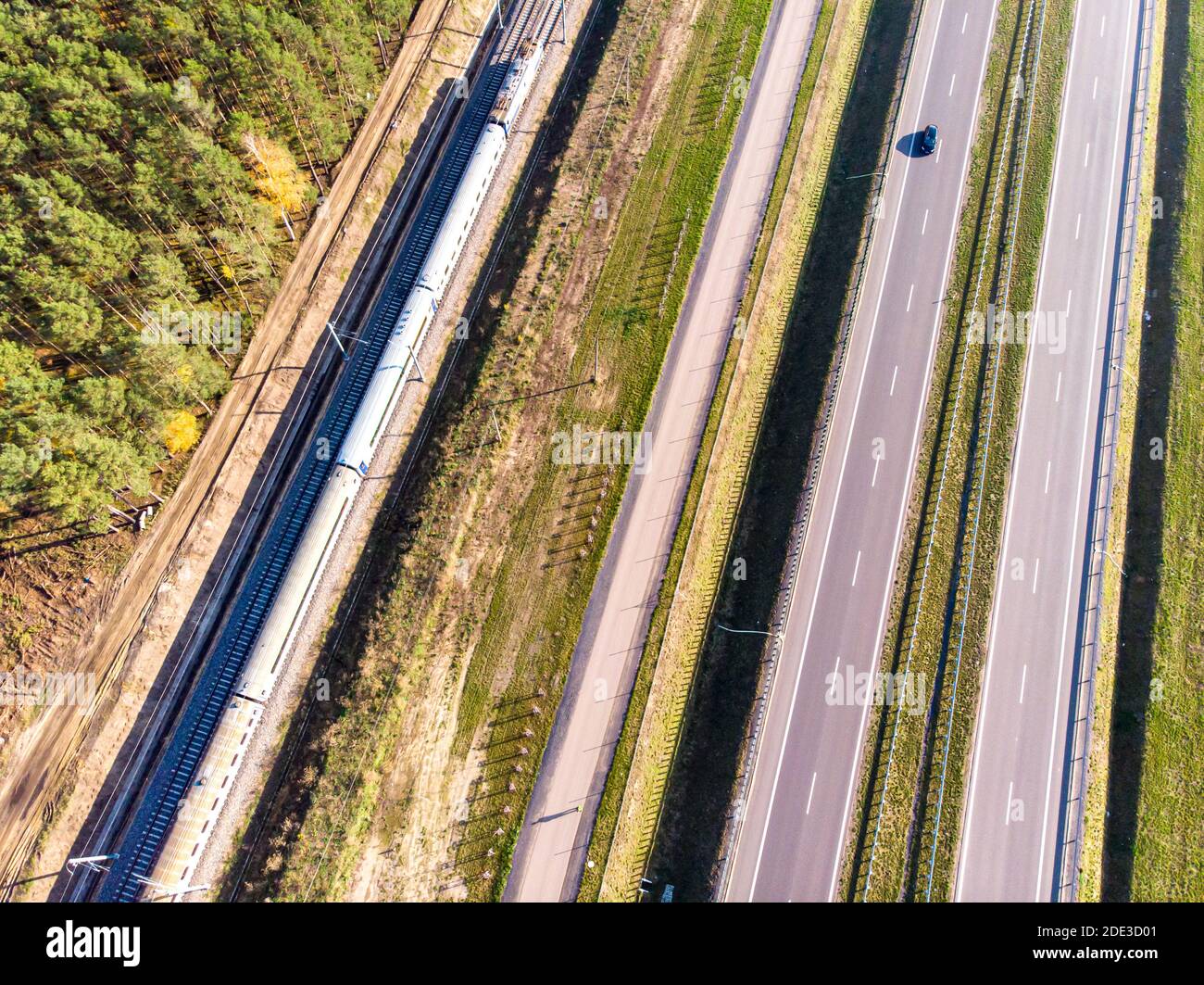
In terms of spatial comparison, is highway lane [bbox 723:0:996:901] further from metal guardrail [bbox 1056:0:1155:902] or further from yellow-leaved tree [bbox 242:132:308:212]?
yellow-leaved tree [bbox 242:132:308:212]

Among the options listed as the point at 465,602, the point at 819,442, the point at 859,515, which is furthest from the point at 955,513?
the point at 465,602

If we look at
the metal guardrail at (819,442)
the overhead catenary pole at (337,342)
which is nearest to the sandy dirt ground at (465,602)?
the overhead catenary pole at (337,342)

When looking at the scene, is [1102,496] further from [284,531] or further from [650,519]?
[284,531]

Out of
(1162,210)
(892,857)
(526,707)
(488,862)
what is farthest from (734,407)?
(1162,210)

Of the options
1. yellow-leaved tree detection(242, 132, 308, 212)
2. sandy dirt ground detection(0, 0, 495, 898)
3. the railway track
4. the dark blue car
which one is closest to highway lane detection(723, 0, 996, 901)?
the dark blue car

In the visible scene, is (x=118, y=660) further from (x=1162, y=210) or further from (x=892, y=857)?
(x=1162, y=210)

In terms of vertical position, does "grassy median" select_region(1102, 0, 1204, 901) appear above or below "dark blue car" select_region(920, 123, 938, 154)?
below

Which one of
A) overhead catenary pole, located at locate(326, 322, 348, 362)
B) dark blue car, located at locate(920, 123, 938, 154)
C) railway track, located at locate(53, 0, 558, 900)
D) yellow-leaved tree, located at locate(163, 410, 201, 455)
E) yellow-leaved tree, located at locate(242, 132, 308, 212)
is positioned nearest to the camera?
railway track, located at locate(53, 0, 558, 900)
